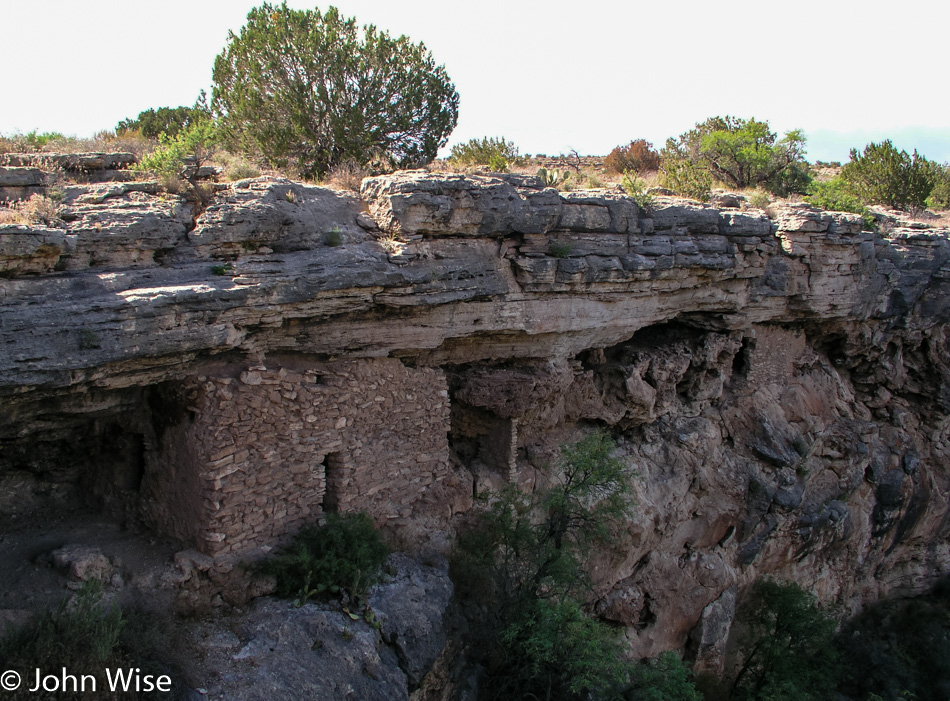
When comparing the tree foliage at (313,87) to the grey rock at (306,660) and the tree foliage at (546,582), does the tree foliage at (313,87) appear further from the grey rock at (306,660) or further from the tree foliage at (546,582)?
the grey rock at (306,660)

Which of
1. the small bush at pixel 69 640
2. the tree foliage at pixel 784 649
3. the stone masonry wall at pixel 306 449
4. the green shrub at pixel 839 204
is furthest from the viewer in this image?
the green shrub at pixel 839 204

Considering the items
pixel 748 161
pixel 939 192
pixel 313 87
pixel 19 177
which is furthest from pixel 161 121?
pixel 939 192

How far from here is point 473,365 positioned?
9305mm

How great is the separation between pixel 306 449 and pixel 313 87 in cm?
686

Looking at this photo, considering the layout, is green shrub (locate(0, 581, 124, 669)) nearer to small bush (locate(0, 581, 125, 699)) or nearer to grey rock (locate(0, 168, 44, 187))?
small bush (locate(0, 581, 125, 699))

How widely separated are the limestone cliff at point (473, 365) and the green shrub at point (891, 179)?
16.9 feet

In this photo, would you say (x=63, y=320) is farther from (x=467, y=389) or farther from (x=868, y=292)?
(x=868, y=292)

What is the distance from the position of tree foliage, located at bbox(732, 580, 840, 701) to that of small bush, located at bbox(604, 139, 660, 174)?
1131 centimetres

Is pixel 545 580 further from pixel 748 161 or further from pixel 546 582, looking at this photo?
pixel 748 161

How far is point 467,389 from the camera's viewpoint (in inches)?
359

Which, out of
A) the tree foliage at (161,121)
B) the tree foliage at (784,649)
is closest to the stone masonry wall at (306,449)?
the tree foliage at (784,649)

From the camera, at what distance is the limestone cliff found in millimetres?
6129

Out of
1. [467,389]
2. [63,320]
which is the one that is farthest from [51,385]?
[467,389]

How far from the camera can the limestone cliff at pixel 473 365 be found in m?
6.13
